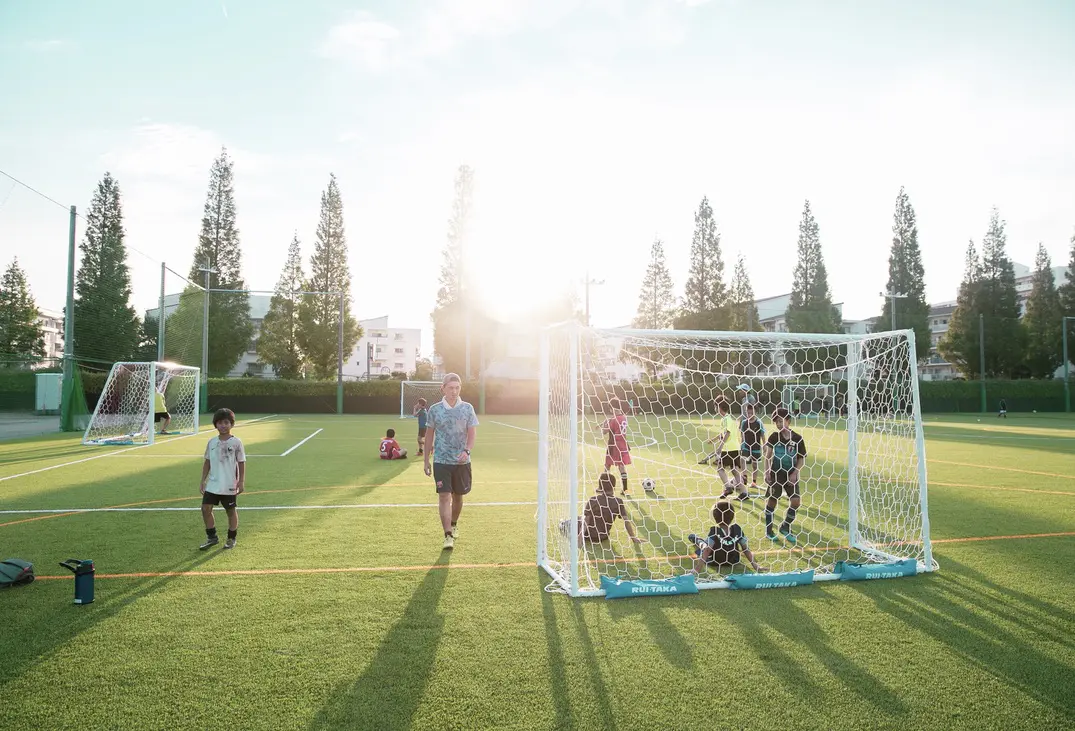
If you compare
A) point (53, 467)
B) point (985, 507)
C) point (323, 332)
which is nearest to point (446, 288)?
point (323, 332)

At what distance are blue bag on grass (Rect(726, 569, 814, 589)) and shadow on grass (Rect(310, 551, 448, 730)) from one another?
2.69 m

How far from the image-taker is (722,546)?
242 inches

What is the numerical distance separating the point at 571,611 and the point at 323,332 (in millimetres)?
45049

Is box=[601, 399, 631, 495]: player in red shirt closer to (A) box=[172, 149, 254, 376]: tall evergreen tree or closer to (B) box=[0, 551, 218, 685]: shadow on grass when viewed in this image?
(B) box=[0, 551, 218, 685]: shadow on grass

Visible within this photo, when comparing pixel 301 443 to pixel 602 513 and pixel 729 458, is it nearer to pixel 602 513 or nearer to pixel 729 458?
pixel 729 458

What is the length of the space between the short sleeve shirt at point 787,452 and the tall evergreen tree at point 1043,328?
62500 millimetres

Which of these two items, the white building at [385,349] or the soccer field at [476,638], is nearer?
the soccer field at [476,638]

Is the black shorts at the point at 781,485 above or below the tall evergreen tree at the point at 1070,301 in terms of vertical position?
below

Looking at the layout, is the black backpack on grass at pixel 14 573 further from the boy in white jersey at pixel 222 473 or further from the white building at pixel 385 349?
the white building at pixel 385 349

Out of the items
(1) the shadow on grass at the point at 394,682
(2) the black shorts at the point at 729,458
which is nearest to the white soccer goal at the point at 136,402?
(2) the black shorts at the point at 729,458

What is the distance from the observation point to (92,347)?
81.3 ft

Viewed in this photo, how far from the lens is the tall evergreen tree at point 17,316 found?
162 feet

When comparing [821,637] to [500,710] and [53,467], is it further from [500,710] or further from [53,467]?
[53,467]

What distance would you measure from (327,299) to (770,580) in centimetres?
4565
